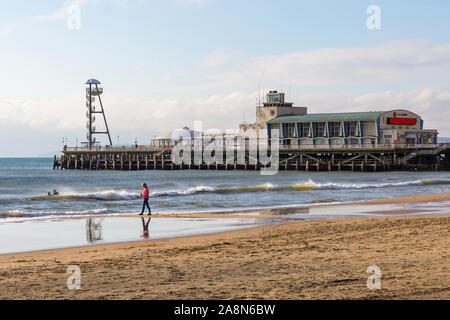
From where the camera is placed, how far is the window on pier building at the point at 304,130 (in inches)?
3105

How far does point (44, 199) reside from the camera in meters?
34.9

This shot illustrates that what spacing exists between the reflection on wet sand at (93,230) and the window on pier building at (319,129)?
187 feet

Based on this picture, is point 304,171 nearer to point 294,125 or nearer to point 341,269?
point 294,125

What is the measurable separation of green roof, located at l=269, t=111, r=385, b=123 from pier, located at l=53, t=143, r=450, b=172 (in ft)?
12.7

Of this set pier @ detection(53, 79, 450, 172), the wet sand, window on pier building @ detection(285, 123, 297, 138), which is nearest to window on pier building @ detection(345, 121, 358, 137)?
pier @ detection(53, 79, 450, 172)

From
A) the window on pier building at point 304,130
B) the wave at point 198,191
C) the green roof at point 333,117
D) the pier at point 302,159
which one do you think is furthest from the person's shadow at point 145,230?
the window on pier building at point 304,130

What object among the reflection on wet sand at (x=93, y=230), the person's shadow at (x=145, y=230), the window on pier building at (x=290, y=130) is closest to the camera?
the reflection on wet sand at (x=93, y=230)

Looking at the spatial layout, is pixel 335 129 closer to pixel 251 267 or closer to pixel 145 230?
pixel 145 230

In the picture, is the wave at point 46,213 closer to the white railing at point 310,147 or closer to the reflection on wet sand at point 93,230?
the reflection on wet sand at point 93,230

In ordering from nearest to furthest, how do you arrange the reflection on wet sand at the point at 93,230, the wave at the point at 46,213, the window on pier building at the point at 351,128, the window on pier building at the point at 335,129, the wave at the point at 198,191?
the reflection on wet sand at the point at 93,230 < the wave at the point at 46,213 < the wave at the point at 198,191 < the window on pier building at the point at 351,128 < the window on pier building at the point at 335,129

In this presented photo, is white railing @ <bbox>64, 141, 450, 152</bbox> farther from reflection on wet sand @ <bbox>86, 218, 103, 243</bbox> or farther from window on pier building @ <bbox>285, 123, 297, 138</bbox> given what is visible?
reflection on wet sand @ <bbox>86, 218, 103, 243</bbox>
